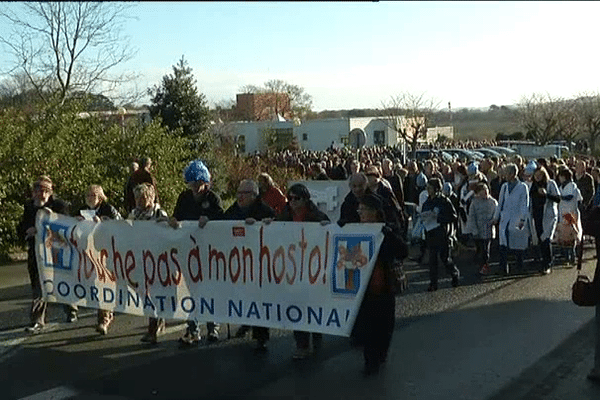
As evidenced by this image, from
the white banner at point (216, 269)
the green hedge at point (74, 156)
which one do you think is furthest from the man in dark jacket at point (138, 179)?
the white banner at point (216, 269)

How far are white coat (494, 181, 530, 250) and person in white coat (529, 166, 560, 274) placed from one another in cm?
47

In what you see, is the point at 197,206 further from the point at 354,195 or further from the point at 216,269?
the point at 354,195

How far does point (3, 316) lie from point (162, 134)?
8843 millimetres

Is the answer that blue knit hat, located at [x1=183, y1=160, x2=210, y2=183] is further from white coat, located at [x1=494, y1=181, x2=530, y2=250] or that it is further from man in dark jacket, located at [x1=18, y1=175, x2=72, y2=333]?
white coat, located at [x1=494, y1=181, x2=530, y2=250]

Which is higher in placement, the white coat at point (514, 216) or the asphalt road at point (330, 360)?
the white coat at point (514, 216)

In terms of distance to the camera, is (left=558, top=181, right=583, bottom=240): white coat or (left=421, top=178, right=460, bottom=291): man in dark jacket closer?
(left=421, top=178, right=460, bottom=291): man in dark jacket

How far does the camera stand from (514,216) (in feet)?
39.4

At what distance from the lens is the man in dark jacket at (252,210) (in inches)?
Answer: 308

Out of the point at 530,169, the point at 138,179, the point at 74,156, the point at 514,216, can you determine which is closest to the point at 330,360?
the point at 514,216

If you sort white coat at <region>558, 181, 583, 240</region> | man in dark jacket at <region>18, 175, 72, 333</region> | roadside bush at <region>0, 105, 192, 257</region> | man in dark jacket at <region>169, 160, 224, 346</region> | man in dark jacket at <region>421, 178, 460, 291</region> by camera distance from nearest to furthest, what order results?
1. man in dark jacket at <region>169, 160, 224, 346</region>
2. man in dark jacket at <region>18, 175, 72, 333</region>
3. man in dark jacket at <region>421, 178, 460, 291</region>
4. white coat at <region>558, 181, 583, 240</region>
5. roadside bush at <region>0, 105, 192, 257</region>

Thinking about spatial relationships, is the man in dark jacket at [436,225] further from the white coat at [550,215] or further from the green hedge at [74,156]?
the green hedge at [74,156]

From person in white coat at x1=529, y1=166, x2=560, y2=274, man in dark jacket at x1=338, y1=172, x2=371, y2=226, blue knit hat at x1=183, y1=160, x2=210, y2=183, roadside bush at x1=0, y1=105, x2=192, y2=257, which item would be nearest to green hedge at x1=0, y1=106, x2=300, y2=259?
roadside bush at x1=0, y1=105, x2=192, y2=257

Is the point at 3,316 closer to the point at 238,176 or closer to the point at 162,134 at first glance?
the point at 162,134

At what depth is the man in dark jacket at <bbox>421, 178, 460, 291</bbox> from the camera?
10.9 m
